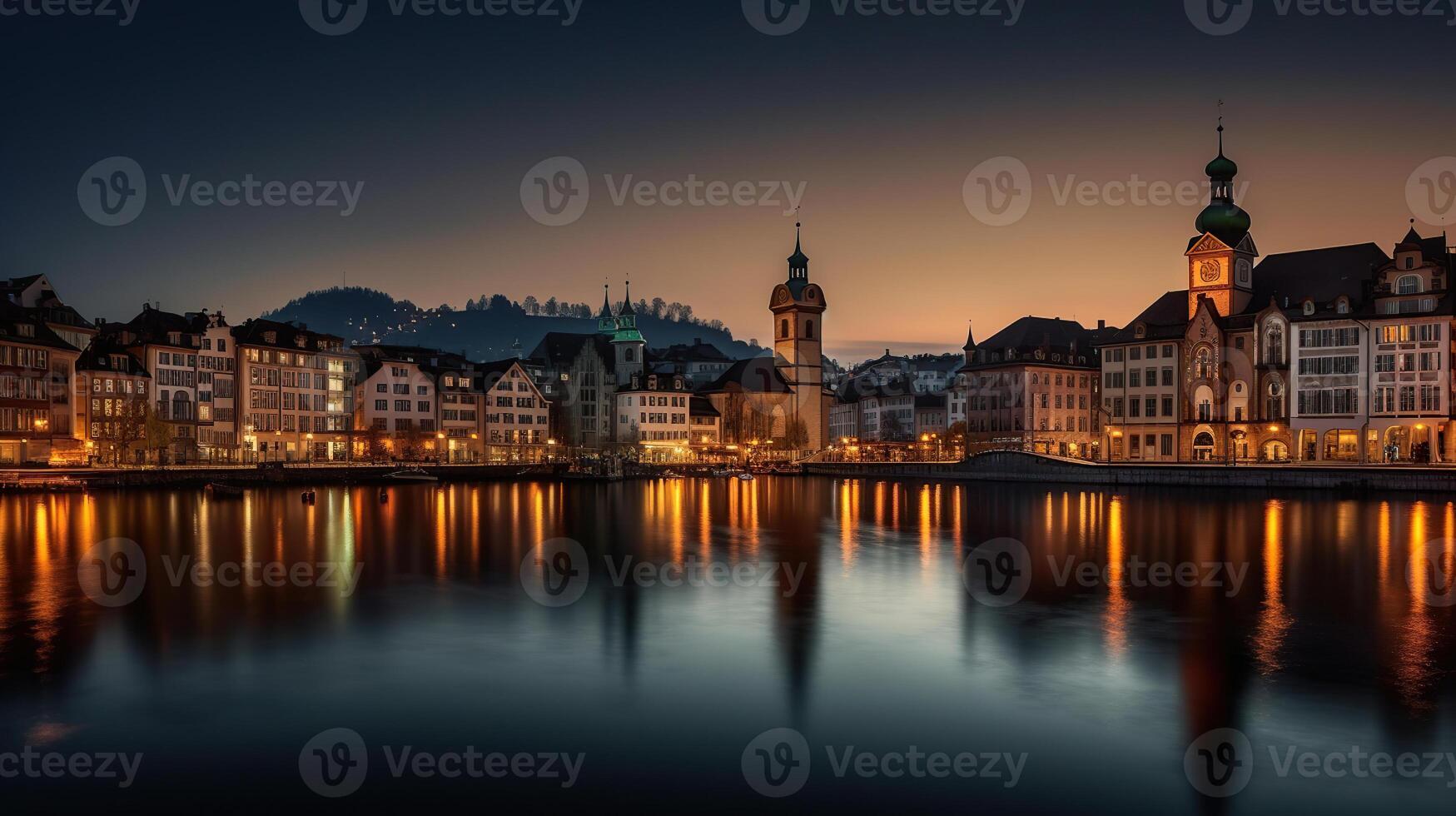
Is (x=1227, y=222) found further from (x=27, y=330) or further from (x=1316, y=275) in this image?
(x=27, y=330)

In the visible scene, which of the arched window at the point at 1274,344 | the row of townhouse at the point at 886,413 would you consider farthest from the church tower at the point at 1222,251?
the row of townhouse at the point at 886,413

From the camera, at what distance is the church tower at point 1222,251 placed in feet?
290

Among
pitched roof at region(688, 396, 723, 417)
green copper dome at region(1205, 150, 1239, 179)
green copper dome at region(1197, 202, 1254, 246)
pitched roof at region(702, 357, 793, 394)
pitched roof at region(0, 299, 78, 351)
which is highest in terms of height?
green copper dome at region(1205, 150, 1239, 179)

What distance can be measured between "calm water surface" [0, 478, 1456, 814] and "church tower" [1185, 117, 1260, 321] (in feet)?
181

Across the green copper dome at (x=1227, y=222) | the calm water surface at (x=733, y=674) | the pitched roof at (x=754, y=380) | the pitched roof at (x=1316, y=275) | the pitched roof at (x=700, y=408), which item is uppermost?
the green copper dome at (x=1227, y=222)

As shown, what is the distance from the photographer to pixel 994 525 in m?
48.1

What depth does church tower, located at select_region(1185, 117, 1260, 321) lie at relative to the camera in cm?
8838

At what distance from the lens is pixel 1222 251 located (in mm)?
88250

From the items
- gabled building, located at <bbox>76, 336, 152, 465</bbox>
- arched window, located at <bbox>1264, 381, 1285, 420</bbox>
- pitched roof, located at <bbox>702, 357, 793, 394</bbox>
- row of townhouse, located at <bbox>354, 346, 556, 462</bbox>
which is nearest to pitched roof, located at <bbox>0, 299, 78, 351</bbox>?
gabled building, located at <bbox>76, 336, 152, 465</bbox>

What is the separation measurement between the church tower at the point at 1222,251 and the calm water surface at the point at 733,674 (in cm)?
5523

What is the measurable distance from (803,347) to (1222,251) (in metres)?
57.5

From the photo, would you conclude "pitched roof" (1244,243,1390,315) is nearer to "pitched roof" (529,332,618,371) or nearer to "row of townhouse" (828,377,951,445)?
"row of townhouse" (828,377,951,445)

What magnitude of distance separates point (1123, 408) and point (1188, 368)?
6936 millimetres

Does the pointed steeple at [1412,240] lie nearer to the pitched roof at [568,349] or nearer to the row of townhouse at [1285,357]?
the row of townhouse at [1285,357]
